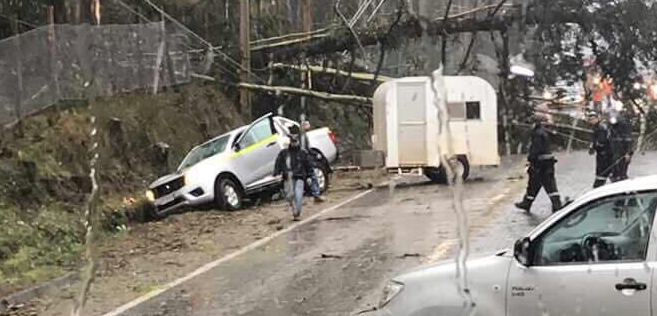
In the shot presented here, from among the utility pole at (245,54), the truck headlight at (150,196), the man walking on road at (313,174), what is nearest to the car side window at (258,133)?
the man walking on road at (313,174)

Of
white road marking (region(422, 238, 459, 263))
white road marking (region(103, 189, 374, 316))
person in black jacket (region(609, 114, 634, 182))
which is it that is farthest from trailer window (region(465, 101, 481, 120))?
white road marking (region(422, 238, 459, 263))

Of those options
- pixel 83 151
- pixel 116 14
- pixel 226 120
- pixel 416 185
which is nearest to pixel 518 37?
pixel 416 185

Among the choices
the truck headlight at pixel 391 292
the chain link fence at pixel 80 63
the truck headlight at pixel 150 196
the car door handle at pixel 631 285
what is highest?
the chain link fence at pixel 80 63

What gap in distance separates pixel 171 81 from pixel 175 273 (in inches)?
470

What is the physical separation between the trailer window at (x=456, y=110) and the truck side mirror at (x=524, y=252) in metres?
15.3

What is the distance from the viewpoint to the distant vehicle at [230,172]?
55.2ft

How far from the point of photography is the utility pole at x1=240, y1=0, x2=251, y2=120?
24078 millimetres

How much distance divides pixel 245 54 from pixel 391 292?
19.3 m

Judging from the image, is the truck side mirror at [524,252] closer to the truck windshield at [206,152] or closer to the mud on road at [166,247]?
the mud on road at [166,247]

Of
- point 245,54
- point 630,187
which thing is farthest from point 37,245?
point 245,54

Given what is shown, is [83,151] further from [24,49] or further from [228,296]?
[228,296]

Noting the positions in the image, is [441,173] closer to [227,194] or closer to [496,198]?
[496,198]

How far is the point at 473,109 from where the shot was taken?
20.1m

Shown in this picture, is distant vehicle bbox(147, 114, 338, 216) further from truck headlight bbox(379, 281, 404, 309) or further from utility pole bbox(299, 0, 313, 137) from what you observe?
truck headlight bbox(379, 281, 404, 309)
